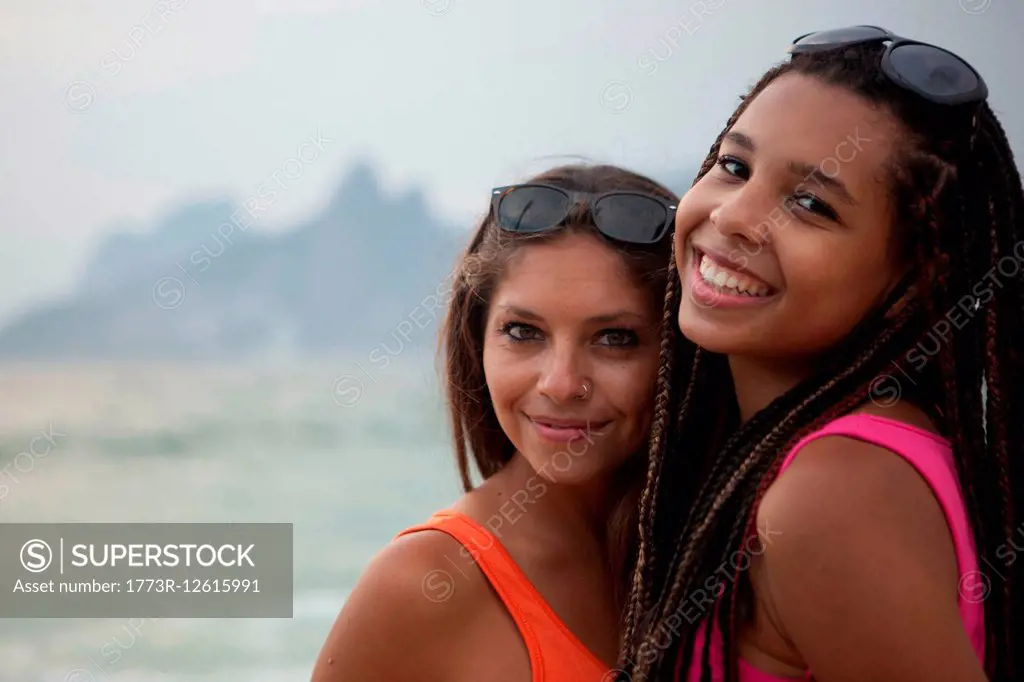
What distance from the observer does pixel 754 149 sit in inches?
65.8

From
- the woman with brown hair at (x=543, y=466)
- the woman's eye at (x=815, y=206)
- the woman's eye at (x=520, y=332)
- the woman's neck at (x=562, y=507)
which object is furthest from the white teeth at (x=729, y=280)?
the woman's neck at (x=562, y=507)

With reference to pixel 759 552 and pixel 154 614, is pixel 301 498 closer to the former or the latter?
pixel 154 614

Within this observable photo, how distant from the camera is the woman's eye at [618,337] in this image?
206cm

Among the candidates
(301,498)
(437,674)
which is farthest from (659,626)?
(301,498)

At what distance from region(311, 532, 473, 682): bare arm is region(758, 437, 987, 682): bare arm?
66cm

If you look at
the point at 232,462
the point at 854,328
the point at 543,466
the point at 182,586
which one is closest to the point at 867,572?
the point at 854,328

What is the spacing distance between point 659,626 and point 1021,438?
593mm

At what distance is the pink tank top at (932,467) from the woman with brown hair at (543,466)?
493 millimetres

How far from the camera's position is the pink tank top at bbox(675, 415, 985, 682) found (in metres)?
1.46

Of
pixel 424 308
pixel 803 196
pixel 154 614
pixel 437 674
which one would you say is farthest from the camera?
pixel 154 614

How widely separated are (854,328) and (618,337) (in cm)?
52

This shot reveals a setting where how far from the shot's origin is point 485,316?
7.33 feet

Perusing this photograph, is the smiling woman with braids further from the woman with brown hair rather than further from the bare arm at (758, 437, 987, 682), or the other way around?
the woman with brown hair

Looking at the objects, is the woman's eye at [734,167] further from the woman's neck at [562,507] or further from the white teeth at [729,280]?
the woman's neck at [562,507]
